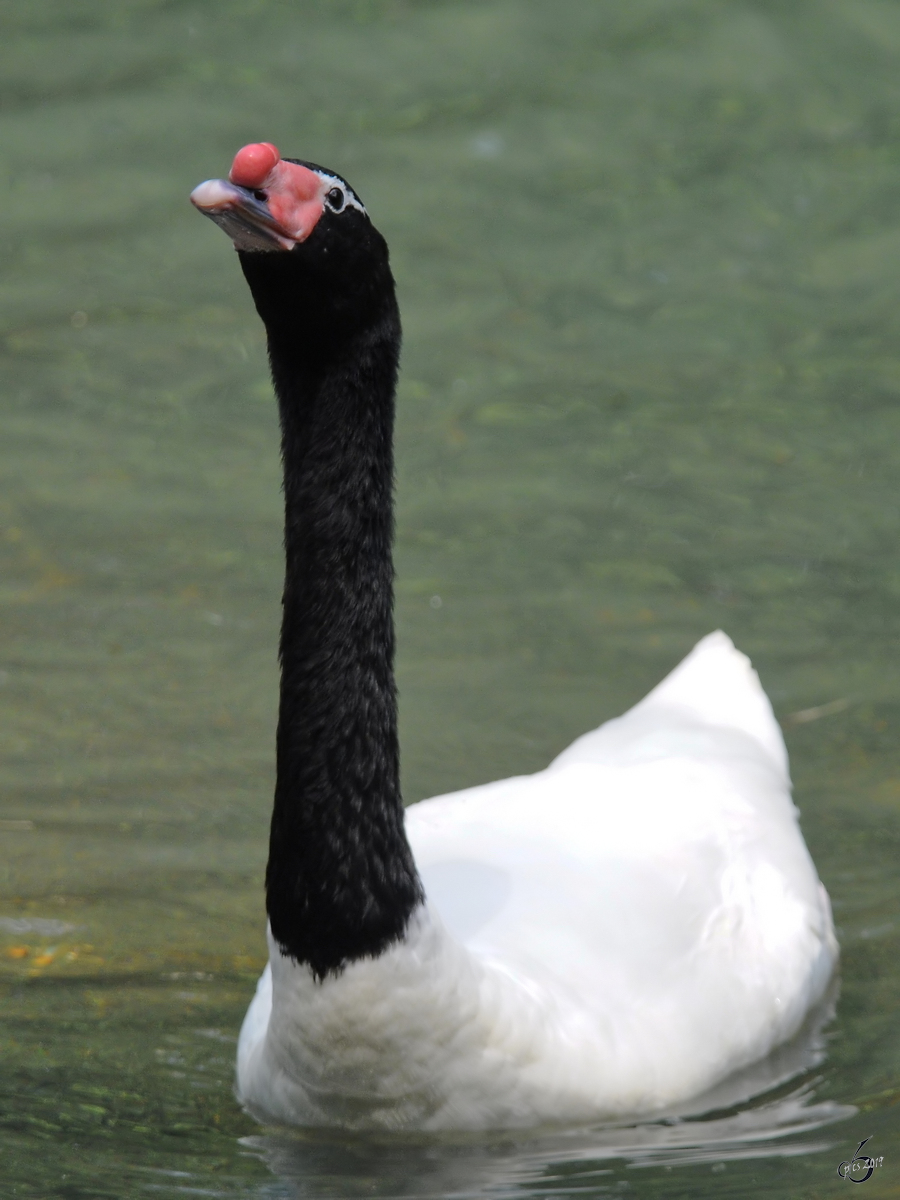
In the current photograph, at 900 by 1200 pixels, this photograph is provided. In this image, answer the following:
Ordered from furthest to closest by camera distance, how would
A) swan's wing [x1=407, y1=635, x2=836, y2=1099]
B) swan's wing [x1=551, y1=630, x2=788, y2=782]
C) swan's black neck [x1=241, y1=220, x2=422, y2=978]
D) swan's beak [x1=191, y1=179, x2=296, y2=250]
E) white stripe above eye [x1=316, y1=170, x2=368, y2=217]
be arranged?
swan's wing [x1=551, y1=630, x2=788, y2=782]
swan's wing [x1=407, y1=635, x2=836, y2=1099]
swan's black neck [x1=241, y1=220, x2=422, y2=978]
white stripe above eye [x1=316, y1=170, x2=368, y2=217]
swan's beak [x1=191, y1=179, x2=296, y2=250]

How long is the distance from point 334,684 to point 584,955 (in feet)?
3.29

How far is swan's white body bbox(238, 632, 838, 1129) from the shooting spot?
418cm

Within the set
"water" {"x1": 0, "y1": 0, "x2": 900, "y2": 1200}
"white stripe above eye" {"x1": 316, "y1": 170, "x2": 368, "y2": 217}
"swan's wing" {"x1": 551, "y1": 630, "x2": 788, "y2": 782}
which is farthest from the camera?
"swan's wing" {"x1": 551, "y1": 630, "x2": 788, "y2": 782}

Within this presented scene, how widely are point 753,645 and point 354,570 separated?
3358 millimetres

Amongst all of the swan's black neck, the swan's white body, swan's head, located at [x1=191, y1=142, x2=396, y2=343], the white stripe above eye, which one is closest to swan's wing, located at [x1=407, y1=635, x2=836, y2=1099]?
the swan's white body

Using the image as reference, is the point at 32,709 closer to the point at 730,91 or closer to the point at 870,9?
the point at 730,91

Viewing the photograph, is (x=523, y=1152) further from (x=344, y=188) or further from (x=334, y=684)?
(x=344, y=188)

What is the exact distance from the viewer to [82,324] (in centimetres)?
970

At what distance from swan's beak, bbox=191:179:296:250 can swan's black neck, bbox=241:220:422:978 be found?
0.38 m

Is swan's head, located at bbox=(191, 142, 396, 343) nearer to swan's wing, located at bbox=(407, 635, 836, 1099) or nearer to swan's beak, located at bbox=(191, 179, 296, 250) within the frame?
swan's beak, located at bbox=(191, 179, 296, 250)

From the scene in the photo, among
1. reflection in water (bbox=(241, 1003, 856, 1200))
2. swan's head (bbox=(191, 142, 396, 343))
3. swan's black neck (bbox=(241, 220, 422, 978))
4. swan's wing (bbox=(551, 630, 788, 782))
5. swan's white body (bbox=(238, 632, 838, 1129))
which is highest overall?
swan's head (bbox=(191, 142, 396, 343))

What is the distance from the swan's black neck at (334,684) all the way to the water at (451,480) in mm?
619

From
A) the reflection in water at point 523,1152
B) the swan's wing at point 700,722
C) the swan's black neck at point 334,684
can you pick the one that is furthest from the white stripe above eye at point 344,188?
the swan's wing at point 700,722

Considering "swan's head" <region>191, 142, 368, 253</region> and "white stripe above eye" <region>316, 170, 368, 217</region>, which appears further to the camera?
"white stripe above eye" <region>316, 170, 368, 217</region>
